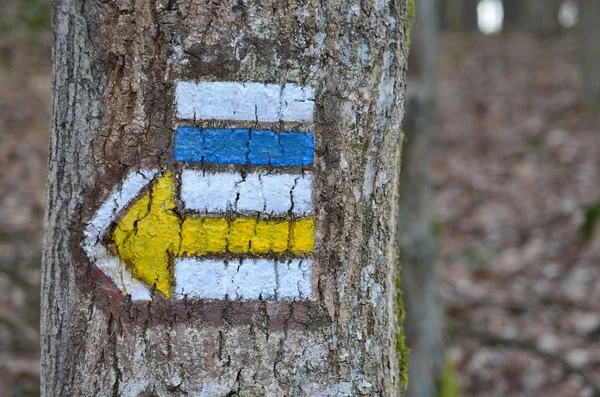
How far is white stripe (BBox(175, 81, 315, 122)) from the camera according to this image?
1.03 meters

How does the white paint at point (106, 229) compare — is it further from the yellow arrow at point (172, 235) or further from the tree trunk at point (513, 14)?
the tree trunk at point (513, 14)

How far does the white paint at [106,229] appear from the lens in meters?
1.05

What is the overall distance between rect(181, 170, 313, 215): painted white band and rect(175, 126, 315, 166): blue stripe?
24 mm

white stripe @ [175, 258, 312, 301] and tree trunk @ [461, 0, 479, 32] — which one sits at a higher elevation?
tree trunk @ [461, 0, 479, 32]

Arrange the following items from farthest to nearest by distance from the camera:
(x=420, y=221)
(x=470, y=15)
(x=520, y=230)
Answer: (x=470, y=15), (x=520, y=230), (x=420, y=221)

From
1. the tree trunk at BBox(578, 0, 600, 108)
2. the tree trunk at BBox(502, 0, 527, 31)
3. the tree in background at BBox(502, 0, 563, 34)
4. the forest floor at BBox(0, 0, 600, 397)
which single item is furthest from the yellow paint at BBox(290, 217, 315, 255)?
the tree trunk at BBox(502, 0, 527, 31)

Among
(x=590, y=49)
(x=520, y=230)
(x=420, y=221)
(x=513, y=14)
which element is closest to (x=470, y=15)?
(x=513, y=14)

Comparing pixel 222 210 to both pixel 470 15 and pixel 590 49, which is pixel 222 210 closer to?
pixel 590 49

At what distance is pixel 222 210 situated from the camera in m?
1.06

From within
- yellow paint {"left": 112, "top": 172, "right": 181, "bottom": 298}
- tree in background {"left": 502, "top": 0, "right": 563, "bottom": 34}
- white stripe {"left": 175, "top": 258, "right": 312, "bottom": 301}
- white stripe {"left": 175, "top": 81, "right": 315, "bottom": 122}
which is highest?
tree in background {"left": 502, "top": 0, "right": 563, "bottom": 34}

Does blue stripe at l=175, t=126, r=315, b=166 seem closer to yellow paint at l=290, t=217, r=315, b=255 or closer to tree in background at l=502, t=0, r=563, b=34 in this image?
yellow paint at l=290, t=217, r=315, b=255

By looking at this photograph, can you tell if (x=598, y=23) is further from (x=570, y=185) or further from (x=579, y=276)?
(x=579, y=276)

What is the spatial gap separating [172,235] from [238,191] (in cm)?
13

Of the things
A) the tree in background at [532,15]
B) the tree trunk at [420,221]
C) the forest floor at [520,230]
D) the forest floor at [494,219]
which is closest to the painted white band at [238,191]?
the tree trunk at [420,221]
